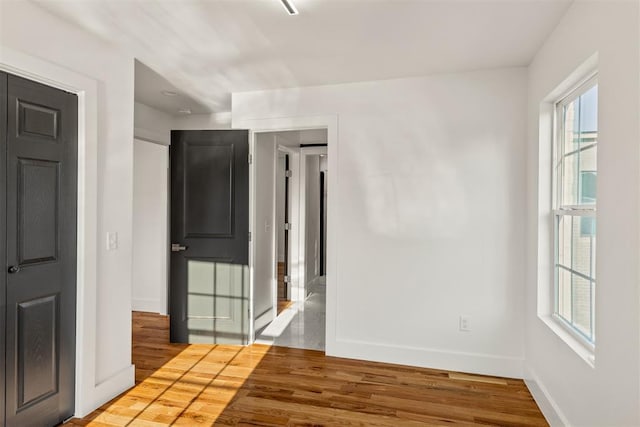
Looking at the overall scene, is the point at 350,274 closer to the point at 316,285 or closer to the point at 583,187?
the point at 583,187

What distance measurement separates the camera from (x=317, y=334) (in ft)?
13.6

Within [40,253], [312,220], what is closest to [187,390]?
[40,253]

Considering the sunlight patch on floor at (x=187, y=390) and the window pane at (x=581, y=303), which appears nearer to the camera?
the window pane at (x=581, y=303)

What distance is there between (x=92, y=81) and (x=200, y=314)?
2.33m

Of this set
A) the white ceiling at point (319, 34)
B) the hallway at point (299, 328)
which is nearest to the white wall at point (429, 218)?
the white ceiling at point (319, 34)

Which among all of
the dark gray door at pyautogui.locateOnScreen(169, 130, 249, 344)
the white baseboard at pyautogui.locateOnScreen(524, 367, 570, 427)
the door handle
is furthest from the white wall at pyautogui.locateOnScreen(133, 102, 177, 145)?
the white baseboard at pyautogui.locateOnScreen(524, 367, 570, 427)

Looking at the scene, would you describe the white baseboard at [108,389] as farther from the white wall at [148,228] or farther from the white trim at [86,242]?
the white wall at [148,228]

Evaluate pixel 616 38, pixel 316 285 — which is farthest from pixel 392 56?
pixel 316 285

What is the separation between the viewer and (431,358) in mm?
3271

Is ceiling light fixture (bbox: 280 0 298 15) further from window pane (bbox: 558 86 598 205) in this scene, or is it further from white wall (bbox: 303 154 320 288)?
white wall (bbox: 303 154 320 288)

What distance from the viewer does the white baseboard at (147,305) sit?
4980mm

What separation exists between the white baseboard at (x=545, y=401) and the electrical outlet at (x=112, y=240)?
305 centimetres

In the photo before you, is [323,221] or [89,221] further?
[323,221]

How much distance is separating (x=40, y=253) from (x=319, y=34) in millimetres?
2166
